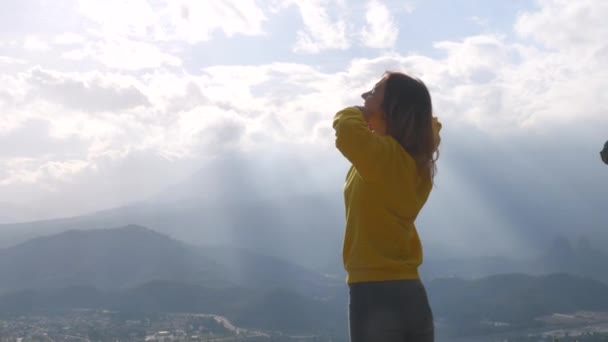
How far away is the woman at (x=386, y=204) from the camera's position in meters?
3.28

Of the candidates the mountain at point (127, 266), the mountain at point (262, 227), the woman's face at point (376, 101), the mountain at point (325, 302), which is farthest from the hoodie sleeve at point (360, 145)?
the mountain at point (262, 227)

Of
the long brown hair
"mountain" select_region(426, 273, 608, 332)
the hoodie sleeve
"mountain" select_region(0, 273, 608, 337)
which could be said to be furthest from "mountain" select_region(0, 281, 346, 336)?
the hoodie sleeve

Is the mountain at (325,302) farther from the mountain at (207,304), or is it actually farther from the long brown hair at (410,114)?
the long brown hair at (410,114)

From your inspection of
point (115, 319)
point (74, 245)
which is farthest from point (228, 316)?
point (74, 245)

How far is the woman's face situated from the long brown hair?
0.06ft

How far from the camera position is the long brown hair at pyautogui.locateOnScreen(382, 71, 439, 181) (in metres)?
3.38

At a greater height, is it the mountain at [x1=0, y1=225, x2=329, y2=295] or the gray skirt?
the mountain at [x1=0, y1=225, x2=329, y2=295]

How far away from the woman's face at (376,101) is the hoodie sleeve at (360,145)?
0.41ft

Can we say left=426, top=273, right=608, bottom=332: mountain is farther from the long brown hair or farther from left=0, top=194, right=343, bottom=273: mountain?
the long brown hair

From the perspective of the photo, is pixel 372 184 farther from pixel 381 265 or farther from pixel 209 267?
pixel 209 267

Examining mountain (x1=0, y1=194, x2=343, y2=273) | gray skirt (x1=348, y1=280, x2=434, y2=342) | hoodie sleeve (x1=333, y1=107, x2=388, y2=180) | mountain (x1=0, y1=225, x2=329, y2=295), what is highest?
mountain (x1=0, y1=194, x2=343, y2=273)

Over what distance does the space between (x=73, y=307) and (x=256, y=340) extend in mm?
20049

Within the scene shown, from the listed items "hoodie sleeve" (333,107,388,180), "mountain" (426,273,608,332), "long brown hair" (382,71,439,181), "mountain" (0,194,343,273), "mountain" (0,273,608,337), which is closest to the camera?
"hoodie sleeve" (333,107,388,180)

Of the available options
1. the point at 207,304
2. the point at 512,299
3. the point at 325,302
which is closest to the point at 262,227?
the point at 207,304
